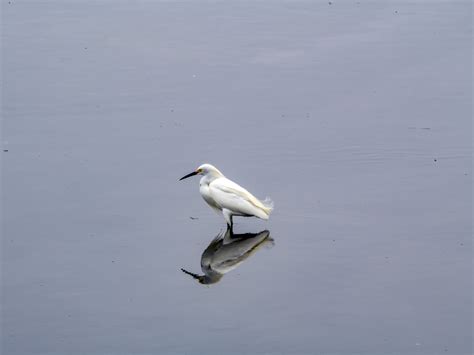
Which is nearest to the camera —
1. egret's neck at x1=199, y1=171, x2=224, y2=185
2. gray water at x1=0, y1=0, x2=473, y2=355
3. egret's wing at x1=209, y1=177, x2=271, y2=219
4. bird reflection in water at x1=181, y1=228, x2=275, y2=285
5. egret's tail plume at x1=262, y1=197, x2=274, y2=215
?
gray water at x1=0, y1=0, x2=473, y2=355

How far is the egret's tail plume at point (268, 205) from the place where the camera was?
33.8ft

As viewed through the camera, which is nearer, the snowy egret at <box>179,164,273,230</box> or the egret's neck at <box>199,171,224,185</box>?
the snowy egret at <box>179,164,273,230</box>

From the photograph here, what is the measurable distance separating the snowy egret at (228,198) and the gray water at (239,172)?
0.58 ft

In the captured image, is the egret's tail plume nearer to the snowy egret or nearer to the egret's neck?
the snowy egret

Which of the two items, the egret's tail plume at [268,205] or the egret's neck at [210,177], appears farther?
the egret's neck at [210,177]

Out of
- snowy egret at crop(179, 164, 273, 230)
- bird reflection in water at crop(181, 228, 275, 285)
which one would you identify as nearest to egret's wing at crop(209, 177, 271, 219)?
snowy egret at crop(179, 164, 273, 230)

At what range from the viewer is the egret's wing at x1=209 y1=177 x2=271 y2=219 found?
10.2 metres

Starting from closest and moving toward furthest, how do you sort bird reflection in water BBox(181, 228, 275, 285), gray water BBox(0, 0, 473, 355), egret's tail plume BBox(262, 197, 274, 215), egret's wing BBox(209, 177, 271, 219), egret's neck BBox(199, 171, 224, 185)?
gray water BBox(0, 0, 473, 355)
bird reflection in water BBox(181, 228, 275, 285)
egret's wing BBox(209, 177, 271, 219)
egret's tail plume BBox(262, 197, 274, 215)
egret's neck BBox(199, 171, 224, 185)

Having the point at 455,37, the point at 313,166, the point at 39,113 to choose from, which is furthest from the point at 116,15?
the point at 313,166

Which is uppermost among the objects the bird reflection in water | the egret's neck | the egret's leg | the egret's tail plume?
the egret's neck

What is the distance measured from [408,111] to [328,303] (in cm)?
506

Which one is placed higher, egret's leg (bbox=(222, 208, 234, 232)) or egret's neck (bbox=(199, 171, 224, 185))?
egret's neck (bbox=(199, 171, 224, 185))

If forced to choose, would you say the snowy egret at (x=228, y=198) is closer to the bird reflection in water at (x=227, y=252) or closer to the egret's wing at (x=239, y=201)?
the egret's wing at (x=239, y=201)

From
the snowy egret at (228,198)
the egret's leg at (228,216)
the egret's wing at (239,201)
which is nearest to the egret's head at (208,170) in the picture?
the snowy egret at (228,198)
